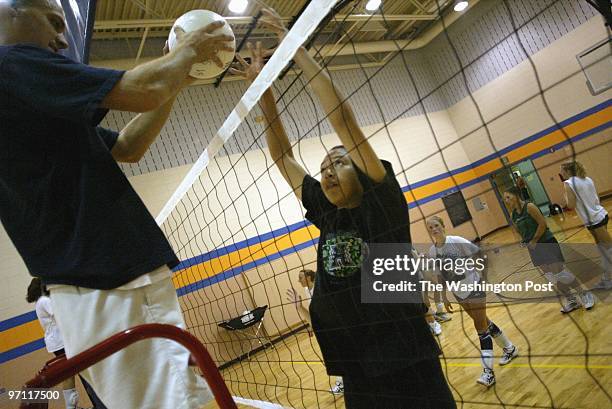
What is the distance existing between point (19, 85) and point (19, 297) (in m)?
8.01

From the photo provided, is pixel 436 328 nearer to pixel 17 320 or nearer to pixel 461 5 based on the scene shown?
pixel 17 320

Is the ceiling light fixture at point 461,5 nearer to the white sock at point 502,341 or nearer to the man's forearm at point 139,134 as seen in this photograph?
the white sock at point 502,341

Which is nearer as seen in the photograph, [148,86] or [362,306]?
[148,86]

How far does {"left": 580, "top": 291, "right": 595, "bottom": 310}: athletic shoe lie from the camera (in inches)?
191

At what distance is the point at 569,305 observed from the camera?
16.2 feet

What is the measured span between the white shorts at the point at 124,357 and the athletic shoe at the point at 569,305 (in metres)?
4.94

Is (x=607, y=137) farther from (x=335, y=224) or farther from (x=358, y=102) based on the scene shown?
(x=335, y=224)

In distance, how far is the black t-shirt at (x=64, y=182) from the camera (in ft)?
3.62

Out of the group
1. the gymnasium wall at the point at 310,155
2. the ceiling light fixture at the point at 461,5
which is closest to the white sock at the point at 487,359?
the gymnasium wall at the point at 310,155

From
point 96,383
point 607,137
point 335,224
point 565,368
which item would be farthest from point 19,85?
point 607,137

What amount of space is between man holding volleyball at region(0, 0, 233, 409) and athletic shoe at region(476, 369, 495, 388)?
3285mm

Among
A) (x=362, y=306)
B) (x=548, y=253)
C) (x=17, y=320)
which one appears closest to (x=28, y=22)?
(x=362, y=306)

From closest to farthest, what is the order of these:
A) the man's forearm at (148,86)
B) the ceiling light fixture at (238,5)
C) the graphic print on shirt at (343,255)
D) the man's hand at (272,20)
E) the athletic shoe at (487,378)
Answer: the man's forearm at (148,86) < the graphic print on shirt at (343,255) < the man's hand at (272,20) < the athletic shoe at (487,378) < the ceiling light fixture at (238,5)

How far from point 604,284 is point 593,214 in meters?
0.88
